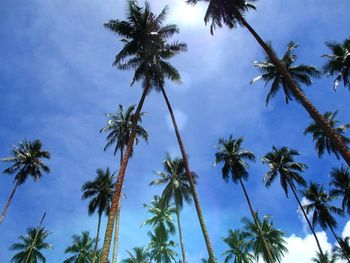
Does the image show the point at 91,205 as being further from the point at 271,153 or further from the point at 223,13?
the point at 223,13

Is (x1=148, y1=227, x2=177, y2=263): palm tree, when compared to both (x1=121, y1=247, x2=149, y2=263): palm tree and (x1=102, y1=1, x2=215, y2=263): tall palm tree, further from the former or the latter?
(x1=102, y1=1, x2=215, y2=263): tall palm tree

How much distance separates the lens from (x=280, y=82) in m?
29.3

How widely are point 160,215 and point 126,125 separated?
631 inches

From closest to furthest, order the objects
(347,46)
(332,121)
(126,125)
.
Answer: (347,46) → (126,125) → (332,121)

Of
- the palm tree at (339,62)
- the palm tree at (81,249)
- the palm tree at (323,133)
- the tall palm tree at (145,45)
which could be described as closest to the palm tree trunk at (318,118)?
the tall palm tree at (145,45)

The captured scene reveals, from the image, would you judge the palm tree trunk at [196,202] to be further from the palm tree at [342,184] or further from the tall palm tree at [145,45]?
the palm tree at [342,184]

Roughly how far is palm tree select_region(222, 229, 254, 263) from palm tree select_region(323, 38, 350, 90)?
1112 inches

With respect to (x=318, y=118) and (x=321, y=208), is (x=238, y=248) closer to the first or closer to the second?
(x=321, y=208)

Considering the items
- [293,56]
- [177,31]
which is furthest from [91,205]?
[293,56]

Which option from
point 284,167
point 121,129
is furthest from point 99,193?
point 284,167

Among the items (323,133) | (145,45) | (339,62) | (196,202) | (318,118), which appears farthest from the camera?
(323,133)

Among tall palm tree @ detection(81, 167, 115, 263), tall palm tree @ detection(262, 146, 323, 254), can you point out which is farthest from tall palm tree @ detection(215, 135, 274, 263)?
tall palm tree @ detection(81, 167, 115, 263)

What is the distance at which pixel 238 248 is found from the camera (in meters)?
47.2

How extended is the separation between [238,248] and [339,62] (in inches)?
1307
